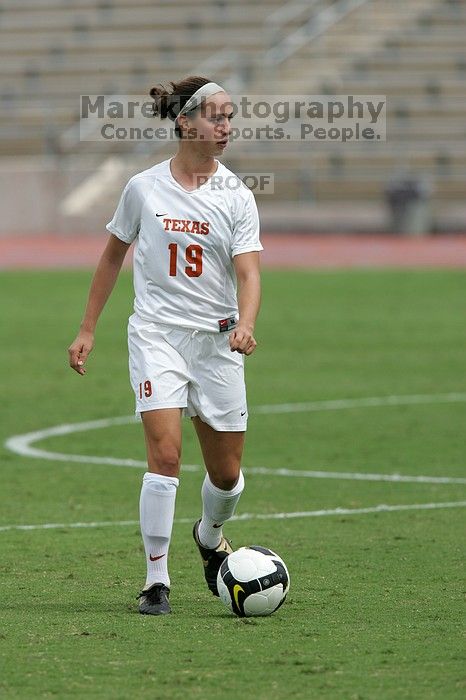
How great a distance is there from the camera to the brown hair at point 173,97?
19.7ft

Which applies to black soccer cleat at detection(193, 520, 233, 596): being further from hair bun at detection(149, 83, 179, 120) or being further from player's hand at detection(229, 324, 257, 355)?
hair bun at detection(149, 83, 179, 120)

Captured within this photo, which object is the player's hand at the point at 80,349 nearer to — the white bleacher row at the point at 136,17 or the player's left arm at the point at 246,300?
the player's left arm at the point at 246,300

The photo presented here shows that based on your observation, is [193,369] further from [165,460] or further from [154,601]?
[154,601]

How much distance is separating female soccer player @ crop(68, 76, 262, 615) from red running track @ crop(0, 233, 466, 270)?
19149 mm

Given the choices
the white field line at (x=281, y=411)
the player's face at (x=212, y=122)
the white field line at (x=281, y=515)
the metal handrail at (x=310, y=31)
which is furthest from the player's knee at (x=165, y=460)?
the metal handrail at (x=310, y=31)

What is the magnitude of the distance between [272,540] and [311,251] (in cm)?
2061

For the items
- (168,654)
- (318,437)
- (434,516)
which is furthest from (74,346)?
(318,437)

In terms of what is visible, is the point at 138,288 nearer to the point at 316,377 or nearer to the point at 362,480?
the point at 362,480

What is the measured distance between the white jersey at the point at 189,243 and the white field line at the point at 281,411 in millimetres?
3268

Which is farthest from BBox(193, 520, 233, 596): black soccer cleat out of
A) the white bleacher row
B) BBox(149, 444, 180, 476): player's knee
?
the white bleacher row

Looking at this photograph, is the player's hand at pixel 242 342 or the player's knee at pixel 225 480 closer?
the player's hand at pixel 242 342

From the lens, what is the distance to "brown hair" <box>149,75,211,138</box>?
6004mm

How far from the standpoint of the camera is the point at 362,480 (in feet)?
29.5

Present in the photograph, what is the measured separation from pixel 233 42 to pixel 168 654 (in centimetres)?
3103
